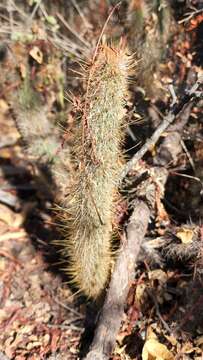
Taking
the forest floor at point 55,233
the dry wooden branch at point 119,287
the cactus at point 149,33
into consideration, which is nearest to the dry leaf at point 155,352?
the forest floor at point 55,233

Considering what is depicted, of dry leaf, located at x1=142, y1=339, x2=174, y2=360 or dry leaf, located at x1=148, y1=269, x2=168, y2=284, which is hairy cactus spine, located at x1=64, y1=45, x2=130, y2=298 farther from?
dry leaf, located at x1=142, y1=339, x2=174, y2=360

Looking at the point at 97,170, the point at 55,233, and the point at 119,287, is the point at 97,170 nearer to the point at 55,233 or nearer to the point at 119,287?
the point at 119,287

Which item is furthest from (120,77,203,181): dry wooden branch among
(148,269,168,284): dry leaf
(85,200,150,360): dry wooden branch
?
(148,269,168,284): dry leaf

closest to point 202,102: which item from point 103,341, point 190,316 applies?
point 190,316

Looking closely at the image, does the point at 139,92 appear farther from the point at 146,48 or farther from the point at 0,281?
the point at 0,281

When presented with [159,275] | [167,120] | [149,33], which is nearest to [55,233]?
[159,275]

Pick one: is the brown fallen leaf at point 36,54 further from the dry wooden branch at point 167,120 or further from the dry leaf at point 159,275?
the dry leaf at point 159,275
